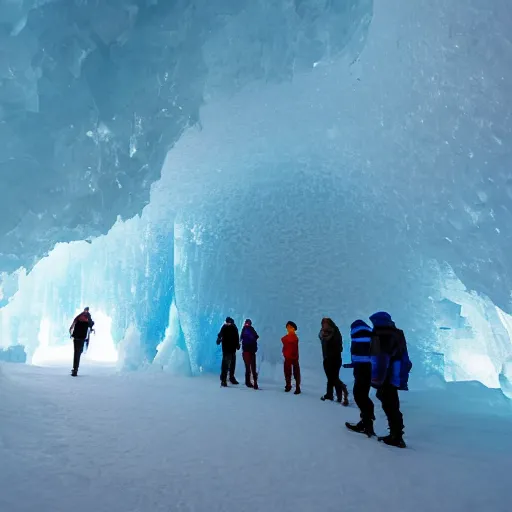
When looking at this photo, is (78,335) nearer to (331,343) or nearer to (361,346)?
(331,343)

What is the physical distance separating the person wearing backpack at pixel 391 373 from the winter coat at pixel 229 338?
3.80 meters

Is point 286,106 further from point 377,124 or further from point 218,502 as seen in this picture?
point 218,502

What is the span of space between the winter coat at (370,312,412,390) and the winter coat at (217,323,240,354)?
380 cm

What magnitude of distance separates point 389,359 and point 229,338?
157 inches

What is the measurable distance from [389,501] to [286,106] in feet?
36.5

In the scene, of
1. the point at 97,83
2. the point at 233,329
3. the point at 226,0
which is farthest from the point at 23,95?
the point at 233,329

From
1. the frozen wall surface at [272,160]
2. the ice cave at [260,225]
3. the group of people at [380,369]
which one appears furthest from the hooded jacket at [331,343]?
the frozen wall surface at [272,160]

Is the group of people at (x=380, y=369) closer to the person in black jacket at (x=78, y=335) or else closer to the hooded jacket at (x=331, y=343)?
the hooded jacket at (x=331, y=343)

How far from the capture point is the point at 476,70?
8266 millimetres

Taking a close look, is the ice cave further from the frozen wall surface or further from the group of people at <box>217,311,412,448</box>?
the group of people at <box>217,311,412,448</box>

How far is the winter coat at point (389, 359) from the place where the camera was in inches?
174

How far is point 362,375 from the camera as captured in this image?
4.99 metres

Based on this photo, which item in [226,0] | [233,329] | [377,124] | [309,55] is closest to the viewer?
[233,329]

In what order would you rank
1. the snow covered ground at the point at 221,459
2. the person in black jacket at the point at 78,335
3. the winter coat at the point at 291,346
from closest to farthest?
1. the snow covered ground at the point at 221,459
2. the winter coat at the point at 291,346
3. the person in black jacket at the point at 78,335
